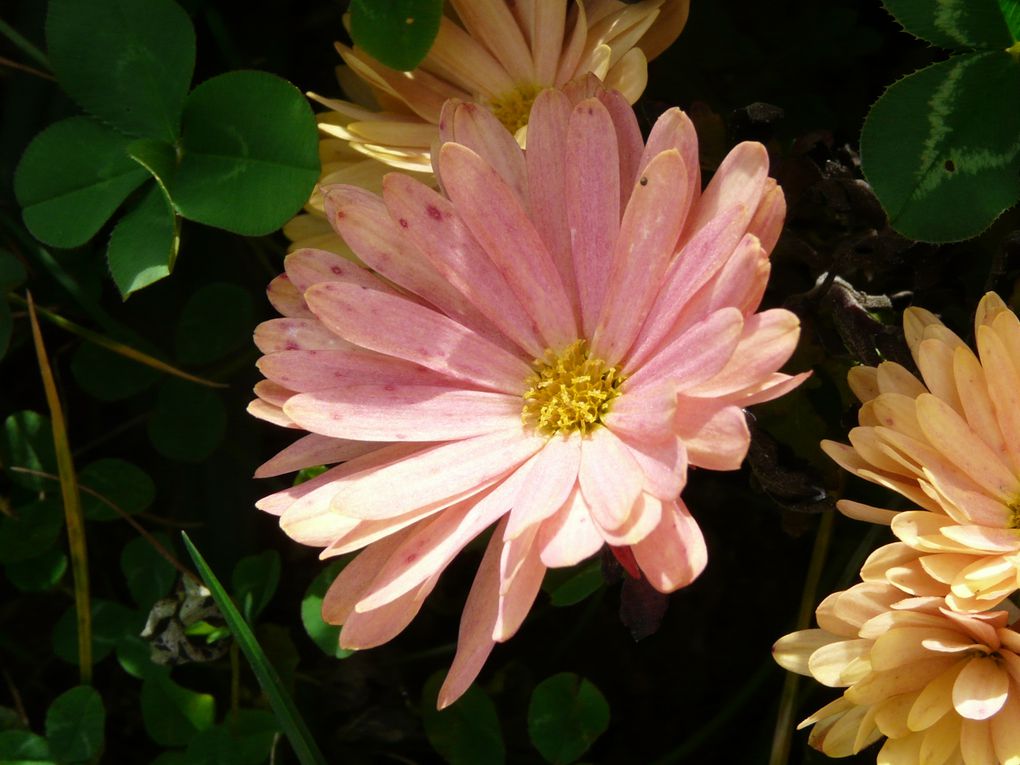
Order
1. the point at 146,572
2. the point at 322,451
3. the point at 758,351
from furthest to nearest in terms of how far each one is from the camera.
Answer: the point at 146,572
the point at 322,451
the point at 758,351

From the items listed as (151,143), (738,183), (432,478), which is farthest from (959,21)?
(151,143)

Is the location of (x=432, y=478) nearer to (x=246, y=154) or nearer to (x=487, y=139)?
(x=487, y=139)

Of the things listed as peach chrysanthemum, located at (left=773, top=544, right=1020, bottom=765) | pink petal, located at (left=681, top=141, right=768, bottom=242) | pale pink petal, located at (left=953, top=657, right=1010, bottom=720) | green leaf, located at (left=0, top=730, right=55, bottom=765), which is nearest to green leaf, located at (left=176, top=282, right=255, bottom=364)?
green leaf, located at (left=0, top=730, right=55, bottom=765)

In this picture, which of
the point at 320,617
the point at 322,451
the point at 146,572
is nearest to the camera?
the point at 322,451

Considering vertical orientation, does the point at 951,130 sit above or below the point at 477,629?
above

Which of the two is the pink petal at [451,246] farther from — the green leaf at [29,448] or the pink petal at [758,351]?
the green leaf at [29,448]

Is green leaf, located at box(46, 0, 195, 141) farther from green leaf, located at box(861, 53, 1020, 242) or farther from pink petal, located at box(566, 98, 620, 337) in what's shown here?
green leaf, located at box(861, 53, 1020, 242)

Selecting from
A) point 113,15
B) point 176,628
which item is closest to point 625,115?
point 113,15

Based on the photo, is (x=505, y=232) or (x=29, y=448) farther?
(x=29, y=448)

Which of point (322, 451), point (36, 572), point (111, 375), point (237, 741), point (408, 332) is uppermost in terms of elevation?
point (408, 332)
